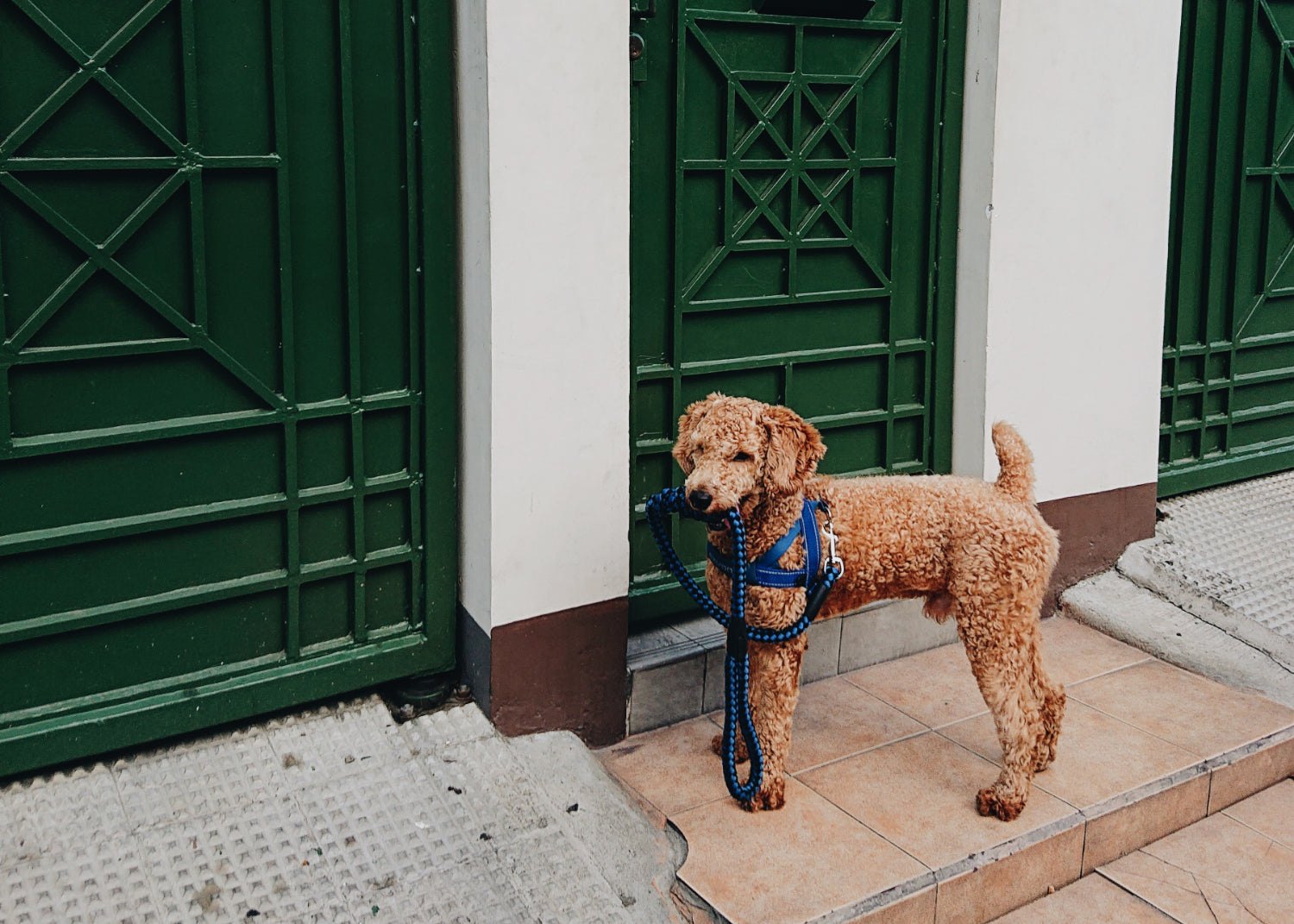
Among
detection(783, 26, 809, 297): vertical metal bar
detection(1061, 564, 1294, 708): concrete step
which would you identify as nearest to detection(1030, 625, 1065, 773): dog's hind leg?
detection(1061, 564, 1294, 708): concrete step

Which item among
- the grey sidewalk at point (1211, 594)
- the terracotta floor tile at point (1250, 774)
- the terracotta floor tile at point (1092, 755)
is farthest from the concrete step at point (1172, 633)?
the terracotta floor tile at point (1092, 755)

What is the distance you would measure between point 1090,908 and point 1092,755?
2.27 ft

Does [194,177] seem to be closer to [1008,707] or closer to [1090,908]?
[1008,707]

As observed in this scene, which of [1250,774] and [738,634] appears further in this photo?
[1250,774]

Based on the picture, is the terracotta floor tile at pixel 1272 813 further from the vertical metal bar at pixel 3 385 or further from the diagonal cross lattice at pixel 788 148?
the vertical metal bar at pixel 3 385

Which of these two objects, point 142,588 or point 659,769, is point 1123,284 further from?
point 142,588

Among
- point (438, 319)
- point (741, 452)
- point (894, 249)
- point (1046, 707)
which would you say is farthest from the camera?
point (894, 249)

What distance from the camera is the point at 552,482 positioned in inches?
170

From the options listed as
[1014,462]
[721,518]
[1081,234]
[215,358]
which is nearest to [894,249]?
[1081,234]

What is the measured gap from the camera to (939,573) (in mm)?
4160

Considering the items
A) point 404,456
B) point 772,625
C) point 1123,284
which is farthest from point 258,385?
point 1123,284

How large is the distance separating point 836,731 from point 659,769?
0.76 metres

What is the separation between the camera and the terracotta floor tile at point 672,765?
14.1 ft

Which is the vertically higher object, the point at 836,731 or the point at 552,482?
the point at 552,482
